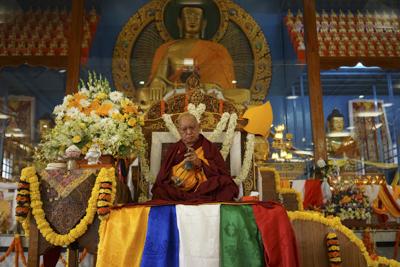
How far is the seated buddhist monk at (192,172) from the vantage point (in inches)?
120

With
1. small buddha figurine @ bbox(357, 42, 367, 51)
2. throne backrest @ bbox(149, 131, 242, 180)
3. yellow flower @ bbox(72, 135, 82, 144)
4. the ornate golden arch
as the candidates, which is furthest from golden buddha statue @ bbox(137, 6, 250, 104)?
yellow flower @ bbox(72, 135, 82, 144)

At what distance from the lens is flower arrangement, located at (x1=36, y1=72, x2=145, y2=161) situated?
2914 millimetres

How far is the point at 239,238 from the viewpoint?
2377 millimetres

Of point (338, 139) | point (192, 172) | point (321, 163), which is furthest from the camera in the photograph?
point (338, 139)

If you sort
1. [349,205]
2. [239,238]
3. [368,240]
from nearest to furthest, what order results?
[239,238] < [368,240] < [349,205]

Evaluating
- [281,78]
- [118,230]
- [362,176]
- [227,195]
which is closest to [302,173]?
[362,176]

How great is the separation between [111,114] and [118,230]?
93 centimetres

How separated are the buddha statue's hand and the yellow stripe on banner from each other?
360cm

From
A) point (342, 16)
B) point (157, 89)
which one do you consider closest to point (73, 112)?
point (157, 89)

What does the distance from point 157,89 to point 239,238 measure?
155 inches

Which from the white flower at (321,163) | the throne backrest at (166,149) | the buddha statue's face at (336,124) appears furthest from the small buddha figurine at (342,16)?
the throne backrest at (166,149)

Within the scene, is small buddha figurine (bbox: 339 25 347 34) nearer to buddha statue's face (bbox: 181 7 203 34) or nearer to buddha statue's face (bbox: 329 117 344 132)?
buddha statue's face (bbox: 329 117 344 132)

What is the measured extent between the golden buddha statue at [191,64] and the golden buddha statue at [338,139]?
1245 millimetres

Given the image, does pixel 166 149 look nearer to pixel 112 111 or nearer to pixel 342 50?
pixel 112 111
